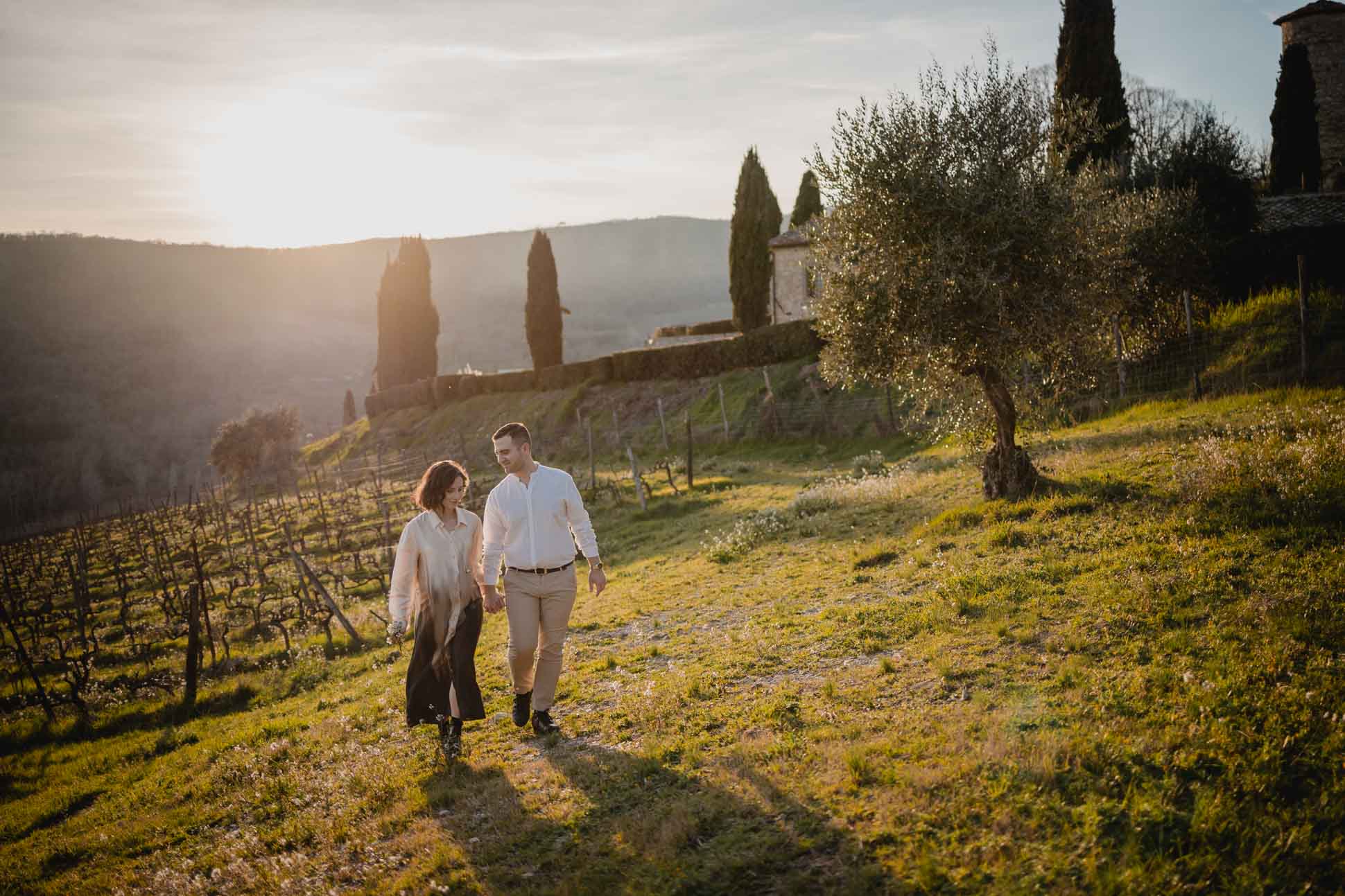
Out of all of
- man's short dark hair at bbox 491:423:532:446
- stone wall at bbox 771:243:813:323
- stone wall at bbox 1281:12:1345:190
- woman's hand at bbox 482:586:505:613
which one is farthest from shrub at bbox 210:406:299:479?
stone wall at bbox 1281:12:1345:190

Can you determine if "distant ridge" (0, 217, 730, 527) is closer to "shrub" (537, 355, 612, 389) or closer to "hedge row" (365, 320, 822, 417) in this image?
"hedge row" (365, 320, 822, 417)

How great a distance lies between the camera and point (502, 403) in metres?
51.3

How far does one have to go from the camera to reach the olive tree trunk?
12.6m

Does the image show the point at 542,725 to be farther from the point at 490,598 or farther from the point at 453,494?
the point at 453,494

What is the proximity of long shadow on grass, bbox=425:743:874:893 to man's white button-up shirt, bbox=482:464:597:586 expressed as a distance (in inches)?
70.1

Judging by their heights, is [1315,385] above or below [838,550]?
above

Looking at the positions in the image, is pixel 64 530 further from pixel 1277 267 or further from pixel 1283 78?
pixel 1283 78

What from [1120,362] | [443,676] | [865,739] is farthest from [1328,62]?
[443,676]

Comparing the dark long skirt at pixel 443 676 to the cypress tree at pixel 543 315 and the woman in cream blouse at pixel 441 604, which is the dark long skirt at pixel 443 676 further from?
the cypress tree at pixel 543 315

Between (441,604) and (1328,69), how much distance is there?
59766 mm

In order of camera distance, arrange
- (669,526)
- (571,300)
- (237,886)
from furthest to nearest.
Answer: (571,300) → (669,526) → (237,886)

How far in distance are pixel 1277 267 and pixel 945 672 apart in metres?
26.3

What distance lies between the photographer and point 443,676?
680cm

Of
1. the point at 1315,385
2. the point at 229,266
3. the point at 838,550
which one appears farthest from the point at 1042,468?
the point at 229,266
